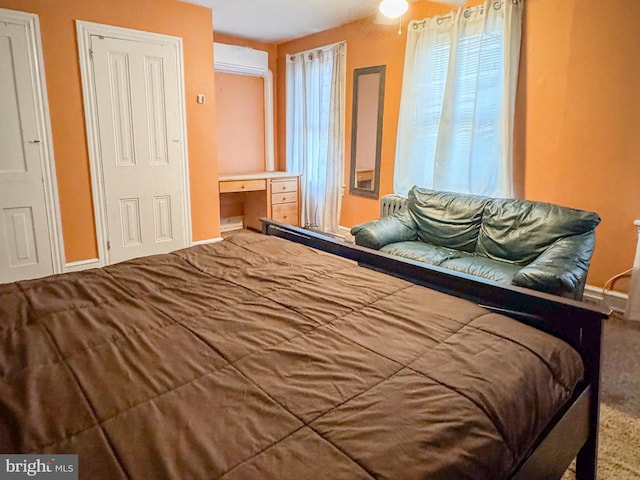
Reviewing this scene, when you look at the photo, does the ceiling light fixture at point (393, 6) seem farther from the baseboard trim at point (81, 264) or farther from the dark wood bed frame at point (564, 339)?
the baseboard trim at point (81, 264)

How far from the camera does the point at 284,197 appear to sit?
5.52 meters


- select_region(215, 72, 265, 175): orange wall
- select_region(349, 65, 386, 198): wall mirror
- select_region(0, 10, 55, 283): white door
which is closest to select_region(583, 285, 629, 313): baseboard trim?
select_region(349, 65, 386, 198): wall mirror

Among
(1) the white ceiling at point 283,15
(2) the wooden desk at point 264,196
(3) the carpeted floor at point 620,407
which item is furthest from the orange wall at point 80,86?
(3) the carpeted floor at point 620,407

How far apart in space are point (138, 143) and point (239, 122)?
76.3 inches

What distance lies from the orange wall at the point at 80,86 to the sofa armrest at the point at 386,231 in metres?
1.95

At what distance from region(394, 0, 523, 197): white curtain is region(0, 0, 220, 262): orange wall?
2.02 m

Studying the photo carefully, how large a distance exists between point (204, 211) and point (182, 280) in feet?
9.56

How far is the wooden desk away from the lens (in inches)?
203

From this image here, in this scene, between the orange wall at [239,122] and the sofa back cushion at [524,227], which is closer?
the sofa back cushion at [524,227]

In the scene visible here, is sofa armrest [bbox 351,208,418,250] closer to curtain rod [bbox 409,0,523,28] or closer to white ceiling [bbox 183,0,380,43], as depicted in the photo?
curtain rod [bbox 409,0,523,28]

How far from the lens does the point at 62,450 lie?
83cm

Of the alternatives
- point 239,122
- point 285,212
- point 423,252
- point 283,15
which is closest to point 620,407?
point 423,252

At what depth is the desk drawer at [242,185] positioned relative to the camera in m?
4.95

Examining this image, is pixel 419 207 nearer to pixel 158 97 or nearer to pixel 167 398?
pixel 158 97
